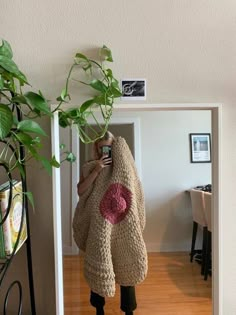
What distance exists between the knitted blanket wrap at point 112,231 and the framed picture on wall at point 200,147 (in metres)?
0.32

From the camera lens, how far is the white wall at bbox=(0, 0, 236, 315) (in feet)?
4.33

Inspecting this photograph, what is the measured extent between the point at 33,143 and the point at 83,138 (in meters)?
0.41

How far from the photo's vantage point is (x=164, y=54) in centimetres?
136

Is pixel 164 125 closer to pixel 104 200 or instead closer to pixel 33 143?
pixel 104 200

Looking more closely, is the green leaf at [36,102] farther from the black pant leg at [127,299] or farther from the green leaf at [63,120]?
the black pant leg at [127,299]

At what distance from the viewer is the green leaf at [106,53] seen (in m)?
1.30

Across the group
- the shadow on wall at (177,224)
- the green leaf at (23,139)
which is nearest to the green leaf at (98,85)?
the green leaf at (23,139)

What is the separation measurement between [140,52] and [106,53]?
150 mm

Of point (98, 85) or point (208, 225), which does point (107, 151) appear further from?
point (208, 225)

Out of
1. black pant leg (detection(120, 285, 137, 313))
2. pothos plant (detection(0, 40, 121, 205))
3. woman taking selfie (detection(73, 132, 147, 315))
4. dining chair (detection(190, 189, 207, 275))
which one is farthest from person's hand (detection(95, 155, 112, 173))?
black pant leg (detection(120, 285, 137, 313))

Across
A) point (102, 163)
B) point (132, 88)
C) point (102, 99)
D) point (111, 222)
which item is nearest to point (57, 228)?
point (111, 222)

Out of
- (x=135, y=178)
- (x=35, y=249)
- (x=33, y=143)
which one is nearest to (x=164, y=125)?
(x=135, y=178)

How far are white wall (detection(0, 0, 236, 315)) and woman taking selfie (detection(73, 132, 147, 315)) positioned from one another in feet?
0.56

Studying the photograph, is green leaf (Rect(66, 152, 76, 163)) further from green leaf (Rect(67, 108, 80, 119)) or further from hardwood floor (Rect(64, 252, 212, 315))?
hardwood floor (Rect(64, 252, 212, 315))
